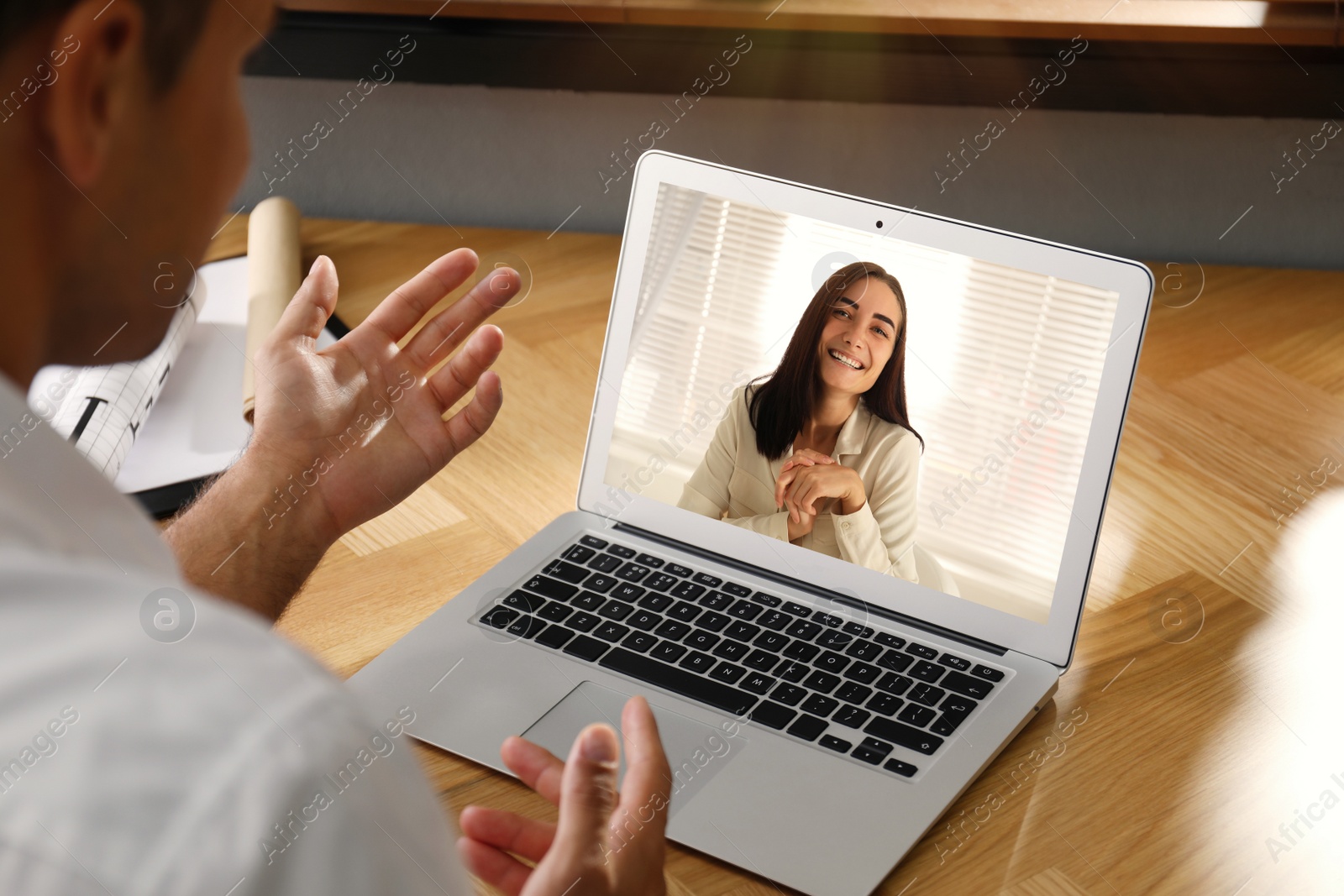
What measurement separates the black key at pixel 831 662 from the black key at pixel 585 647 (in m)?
0.13

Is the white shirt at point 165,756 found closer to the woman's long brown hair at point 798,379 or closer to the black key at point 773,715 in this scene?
the black key at point 773,715

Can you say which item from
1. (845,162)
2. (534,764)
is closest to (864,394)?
(534,764)

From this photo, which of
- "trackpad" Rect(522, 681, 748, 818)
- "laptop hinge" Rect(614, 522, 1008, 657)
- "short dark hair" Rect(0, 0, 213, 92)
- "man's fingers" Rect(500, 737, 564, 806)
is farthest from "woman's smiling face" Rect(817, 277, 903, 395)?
"short dark hair" Rect(0, 0, 213, 92)

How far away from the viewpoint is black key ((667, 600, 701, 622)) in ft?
2.47

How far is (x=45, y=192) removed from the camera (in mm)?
343

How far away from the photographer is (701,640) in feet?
2.41

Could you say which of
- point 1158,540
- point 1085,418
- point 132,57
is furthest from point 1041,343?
point 132,57

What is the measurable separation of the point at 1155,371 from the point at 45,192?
962mm

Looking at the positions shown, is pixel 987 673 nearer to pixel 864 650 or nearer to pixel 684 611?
pixel 864 650

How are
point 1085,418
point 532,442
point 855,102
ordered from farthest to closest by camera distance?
point 855,102, point 532,442, point 1085,418

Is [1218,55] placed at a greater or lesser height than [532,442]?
greater

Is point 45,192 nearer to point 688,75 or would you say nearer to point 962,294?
point 962,294

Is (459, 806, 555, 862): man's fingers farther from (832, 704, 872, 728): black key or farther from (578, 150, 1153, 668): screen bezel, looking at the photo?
(578, 150, 1153, 668): screen bezel

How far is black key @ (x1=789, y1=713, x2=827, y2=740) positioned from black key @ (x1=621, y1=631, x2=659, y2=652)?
0.36 feet
